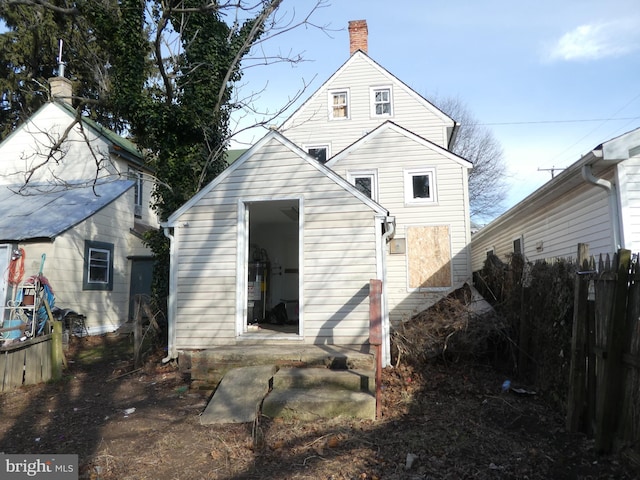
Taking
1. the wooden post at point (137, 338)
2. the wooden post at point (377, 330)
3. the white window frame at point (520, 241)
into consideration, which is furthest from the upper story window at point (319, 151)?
the wooden post at point (377, 330)

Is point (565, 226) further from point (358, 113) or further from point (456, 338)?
point (358, 113)

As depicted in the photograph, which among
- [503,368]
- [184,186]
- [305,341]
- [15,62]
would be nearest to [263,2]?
[184,186]

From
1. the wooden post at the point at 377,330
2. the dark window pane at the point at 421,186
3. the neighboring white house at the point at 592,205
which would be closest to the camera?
the wooden post at the point at 377,330

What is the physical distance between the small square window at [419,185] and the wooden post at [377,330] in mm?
6756

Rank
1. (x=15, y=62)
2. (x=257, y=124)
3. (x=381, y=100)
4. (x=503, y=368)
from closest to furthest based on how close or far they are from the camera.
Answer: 1. (x=503, y=368)
2. (x=257, y=124)
3. (x=381, y=100)
4. (x=15, y=62)

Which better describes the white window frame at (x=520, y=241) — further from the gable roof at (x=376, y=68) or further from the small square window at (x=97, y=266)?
the small square window at (x=97, y=266)

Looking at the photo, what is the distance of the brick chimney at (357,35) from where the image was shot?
56.7 feet

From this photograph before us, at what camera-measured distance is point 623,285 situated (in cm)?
390

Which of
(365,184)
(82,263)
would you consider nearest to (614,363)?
(365,184)

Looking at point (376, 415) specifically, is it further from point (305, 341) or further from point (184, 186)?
point (184, 186)

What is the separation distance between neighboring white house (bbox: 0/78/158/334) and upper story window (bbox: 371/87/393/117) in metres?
8.19

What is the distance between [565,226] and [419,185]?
4.70 metres

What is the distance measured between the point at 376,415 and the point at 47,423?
13.5 ft

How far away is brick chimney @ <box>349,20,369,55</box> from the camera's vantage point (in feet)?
56.7
